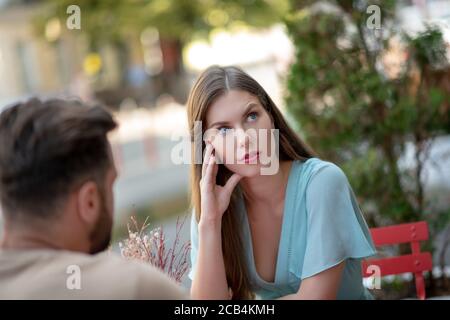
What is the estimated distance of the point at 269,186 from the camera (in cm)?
197

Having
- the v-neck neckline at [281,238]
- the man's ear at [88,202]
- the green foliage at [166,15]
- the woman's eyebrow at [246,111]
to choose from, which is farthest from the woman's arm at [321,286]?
the green foliage at [166,15]

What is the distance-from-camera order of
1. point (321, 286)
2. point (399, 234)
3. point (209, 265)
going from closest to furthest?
1. point (321, 286)
2. point (209, 265)
3. point (399, 234)

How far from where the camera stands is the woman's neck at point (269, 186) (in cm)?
196

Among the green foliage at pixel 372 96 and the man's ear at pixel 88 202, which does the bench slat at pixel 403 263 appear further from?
the man's ear at pixel 88 202

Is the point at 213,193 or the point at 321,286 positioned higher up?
the point at 213,193

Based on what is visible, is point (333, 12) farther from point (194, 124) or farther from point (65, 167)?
point (65, 167)

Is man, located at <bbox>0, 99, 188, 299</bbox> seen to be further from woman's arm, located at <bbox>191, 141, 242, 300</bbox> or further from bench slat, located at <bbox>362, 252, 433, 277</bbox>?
bench slat, located at <bbox>362, 252, 433, 277</bbox>

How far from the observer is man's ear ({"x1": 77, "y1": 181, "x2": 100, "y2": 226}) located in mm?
1312

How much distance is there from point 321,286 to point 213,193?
0.37 meters

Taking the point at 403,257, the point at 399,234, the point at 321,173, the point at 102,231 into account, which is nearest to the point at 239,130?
the point at 321,173

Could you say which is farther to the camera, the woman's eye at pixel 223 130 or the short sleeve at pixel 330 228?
the woman's eye at pixel 223 130

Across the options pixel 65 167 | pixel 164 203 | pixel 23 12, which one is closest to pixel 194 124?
pixel 65 167

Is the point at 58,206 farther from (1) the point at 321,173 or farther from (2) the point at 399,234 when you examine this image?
(2) the point at 399,234

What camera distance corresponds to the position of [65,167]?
4.23ft
